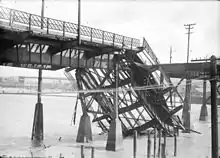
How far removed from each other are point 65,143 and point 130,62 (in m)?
9.44

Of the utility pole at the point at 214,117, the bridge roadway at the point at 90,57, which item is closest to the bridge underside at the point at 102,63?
the bridge roadway at the point at 90,57

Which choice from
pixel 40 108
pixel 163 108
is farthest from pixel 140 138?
pixel 40 108

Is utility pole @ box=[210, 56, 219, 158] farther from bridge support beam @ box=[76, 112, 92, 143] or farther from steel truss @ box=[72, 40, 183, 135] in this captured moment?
bridge support beam @ box=[76, 112, 92, 143]

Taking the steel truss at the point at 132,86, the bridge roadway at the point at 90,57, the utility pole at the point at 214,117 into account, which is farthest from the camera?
the steel truss at the point at 132,86

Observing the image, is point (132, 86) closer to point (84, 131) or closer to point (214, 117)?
point (84, 131)

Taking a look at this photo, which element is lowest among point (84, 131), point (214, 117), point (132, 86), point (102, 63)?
point (84, 131)

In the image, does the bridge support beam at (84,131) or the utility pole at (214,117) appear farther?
the bridge support beam at (84,131)

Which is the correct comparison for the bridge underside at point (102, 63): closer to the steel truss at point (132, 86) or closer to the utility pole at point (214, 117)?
the steel truss at point (132, 86)

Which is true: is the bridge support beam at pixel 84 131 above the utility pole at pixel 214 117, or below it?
below

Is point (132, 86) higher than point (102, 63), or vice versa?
point (102, 63)

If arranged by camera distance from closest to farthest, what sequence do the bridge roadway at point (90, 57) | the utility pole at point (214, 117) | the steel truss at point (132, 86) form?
the utility pole at point (214, 117) < the bridge roadway at point (90, 57) < the steel truss at point (132, 86)

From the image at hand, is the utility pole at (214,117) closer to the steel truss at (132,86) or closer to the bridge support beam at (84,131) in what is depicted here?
the steel truss at (132,86)

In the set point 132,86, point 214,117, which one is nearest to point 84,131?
point 132,86

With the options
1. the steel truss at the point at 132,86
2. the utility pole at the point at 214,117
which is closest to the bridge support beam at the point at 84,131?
Answer: the steel truss at the point at 132,86
